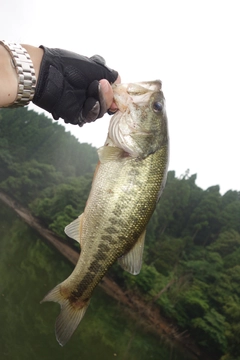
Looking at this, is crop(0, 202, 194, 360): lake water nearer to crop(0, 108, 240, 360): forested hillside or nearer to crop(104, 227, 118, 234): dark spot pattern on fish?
crop(0, 108, 240, 360): forested hillside

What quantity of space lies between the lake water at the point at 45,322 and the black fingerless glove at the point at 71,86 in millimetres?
9885

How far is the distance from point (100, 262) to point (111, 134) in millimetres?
1309

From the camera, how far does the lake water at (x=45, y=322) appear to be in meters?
11.9

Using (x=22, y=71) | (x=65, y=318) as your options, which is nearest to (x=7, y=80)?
(x=22, y=71)

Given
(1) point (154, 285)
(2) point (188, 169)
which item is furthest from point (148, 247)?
(2) point (188, 169)

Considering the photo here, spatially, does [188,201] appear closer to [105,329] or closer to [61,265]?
[61,265]

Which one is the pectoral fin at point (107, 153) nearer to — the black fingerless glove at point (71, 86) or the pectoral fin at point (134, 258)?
the black fingerless glove at point (71, 86)

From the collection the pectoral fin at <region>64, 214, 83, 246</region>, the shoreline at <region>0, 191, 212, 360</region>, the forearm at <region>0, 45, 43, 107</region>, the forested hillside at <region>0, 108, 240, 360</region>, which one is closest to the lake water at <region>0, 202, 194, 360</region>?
the shoreline at <region>0, 191, 212, 360</region>

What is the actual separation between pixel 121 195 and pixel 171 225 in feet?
180

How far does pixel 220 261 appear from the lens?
40.5 m


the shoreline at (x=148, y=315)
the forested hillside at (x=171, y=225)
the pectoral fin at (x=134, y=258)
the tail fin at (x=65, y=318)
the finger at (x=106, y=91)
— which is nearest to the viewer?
the finger at (x=106, y=91)

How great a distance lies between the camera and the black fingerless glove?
2.66 m

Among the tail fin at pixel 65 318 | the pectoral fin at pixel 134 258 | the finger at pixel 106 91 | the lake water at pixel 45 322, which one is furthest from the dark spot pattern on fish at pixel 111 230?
the lake water at pixel 45 322

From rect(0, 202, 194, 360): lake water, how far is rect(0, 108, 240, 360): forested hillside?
556 centimetres
